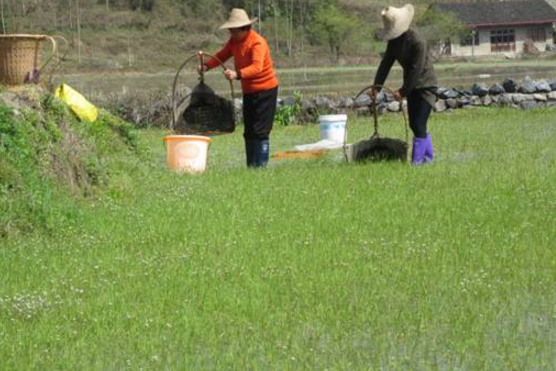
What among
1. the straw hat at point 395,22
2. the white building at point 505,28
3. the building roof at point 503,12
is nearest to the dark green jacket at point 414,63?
the straw hat at point 395,22

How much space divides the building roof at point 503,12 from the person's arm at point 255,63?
64.1 metres

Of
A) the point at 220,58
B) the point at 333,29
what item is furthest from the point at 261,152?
the point at 333,29

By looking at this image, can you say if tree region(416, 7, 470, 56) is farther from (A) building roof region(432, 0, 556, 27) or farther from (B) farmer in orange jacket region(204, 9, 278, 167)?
(B) farmer in orange jacket region(204, 9, 278, 167)

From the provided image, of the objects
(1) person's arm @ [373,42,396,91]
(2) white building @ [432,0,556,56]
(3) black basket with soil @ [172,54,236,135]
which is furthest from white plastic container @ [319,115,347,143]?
(2) white building @ [432,0,556,56]

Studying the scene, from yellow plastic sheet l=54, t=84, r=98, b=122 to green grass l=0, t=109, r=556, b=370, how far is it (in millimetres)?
1849

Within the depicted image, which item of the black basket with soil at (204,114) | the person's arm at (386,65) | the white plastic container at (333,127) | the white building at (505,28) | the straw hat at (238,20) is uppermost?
the straw hat at (238,20)

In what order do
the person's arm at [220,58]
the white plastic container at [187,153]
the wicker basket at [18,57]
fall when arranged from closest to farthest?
1. the wicker basket at [18,57]
2. the white plastic container at [187,153]
3. the person's arm at [220,58]

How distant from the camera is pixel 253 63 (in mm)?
11625

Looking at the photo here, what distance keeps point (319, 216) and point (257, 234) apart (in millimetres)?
811

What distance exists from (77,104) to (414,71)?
141 inches

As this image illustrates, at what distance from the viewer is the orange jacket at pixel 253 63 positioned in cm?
1160

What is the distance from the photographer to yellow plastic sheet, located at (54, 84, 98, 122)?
38.2ft

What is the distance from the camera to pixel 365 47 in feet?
215

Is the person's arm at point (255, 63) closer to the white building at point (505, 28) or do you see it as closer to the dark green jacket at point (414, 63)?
the dark green jacket at point (414, 63)
